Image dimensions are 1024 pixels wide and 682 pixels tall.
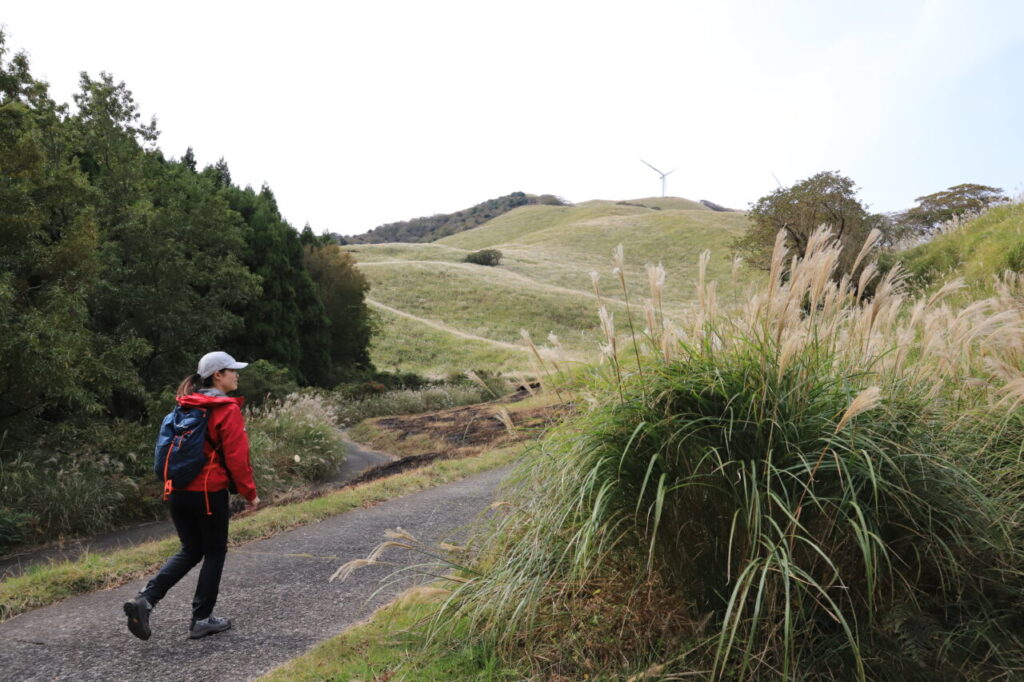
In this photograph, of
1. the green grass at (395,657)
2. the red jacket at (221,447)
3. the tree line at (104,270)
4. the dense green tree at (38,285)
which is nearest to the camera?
the green grass at (395,657)

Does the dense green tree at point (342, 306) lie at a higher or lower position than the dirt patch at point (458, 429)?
higher

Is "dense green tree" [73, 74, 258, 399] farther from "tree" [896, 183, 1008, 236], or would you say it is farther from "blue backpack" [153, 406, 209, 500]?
"tree" [896, 183, 1008, 236]

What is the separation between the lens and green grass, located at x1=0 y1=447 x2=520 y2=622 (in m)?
5.05

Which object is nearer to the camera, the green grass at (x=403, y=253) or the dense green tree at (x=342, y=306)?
the dense green tree at (x=342, y=306)

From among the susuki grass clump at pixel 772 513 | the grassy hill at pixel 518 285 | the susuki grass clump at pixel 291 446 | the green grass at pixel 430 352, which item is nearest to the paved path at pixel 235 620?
the susuki grass clump at pixel 772 513

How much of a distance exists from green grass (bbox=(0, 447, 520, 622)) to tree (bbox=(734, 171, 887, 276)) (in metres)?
14.2

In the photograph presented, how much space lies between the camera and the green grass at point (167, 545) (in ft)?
16.6

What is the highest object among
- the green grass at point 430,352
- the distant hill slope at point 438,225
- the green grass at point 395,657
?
the distant hill slope at point 438,225

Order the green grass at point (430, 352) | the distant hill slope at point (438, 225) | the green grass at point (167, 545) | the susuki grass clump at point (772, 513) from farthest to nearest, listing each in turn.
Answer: the distant hill slope at point (438, 225) < the green grass at point (430, 352) < the green grass at point (167, 545) < the susuki grass clump at point (772, 513)

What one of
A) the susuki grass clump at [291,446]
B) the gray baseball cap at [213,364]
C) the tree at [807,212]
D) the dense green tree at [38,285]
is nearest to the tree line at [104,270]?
the dense green tree at [38,285]

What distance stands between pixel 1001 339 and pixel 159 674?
4724 mm

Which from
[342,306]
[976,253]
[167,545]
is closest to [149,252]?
[167,545]

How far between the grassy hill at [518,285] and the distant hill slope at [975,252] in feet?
12.9

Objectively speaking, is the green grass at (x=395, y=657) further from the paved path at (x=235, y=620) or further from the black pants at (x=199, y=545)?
the black pants at (x=199, y=545)
